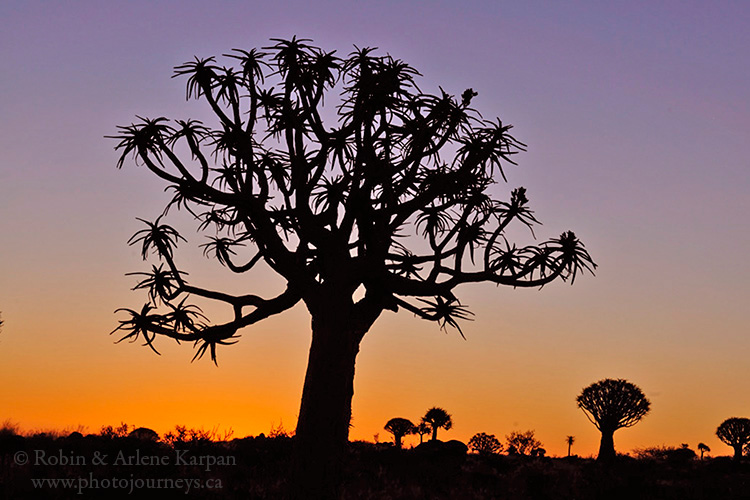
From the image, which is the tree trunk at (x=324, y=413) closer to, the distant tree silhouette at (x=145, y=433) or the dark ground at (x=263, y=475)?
the dark ground at (x=263, y=475)

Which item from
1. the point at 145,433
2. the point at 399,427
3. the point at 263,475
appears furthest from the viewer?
the point at 399,427

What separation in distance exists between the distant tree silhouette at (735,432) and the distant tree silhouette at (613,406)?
11.4 meters

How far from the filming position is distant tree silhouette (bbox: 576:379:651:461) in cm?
3434

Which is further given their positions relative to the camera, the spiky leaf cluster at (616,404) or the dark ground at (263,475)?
the spiky leaf cluster at (616,404)

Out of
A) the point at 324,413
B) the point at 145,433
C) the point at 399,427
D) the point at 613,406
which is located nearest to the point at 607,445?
the point at 613,406

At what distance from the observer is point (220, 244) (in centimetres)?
1517

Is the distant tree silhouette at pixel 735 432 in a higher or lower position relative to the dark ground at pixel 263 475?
higher

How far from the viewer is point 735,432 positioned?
140 ft

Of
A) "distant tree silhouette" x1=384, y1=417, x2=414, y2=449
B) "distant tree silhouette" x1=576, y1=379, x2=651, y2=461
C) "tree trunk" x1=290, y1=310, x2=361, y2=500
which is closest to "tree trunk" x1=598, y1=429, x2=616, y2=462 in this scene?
"distant tree silhouette" x1=576, y1=379, x2=651, y2=461

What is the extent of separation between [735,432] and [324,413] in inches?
1508

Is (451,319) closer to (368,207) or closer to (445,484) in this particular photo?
(368,207)

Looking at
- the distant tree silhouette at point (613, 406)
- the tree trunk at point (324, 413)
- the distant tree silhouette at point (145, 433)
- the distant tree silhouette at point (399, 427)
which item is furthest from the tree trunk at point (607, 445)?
the tree trunk at point (324, 413)

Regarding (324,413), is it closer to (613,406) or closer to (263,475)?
(263,475)

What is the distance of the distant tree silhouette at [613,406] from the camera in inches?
1352
